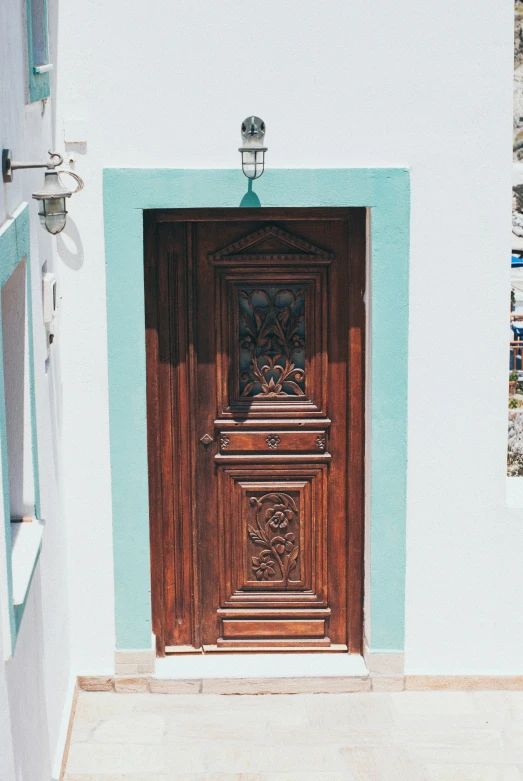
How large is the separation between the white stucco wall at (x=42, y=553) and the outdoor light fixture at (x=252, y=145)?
0.95 meters

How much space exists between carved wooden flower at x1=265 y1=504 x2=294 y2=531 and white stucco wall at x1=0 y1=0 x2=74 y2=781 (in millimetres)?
1124

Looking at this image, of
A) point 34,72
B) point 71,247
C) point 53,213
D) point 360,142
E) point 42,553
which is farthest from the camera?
point 71,247

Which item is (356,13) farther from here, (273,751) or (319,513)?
(273,751)

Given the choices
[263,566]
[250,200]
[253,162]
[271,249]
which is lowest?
[263,566]

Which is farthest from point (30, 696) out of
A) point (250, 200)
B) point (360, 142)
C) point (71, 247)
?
point (360, 142)

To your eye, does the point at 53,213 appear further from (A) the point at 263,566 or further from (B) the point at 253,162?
(A) the point at 263,566

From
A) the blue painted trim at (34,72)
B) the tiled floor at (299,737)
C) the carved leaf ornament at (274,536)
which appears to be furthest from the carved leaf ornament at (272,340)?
the tiled floor at (299,737)

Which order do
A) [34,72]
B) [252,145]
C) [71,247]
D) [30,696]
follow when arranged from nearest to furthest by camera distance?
[30,696], [34,72], [252,145], [71,247]

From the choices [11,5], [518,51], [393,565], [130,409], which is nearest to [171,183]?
[130,409]

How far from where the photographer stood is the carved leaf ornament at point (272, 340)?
6.19m

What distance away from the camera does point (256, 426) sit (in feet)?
20.7

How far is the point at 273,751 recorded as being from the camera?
5754 millimetres

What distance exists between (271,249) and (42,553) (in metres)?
2.02

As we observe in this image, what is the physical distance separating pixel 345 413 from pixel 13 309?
2.19 meters
